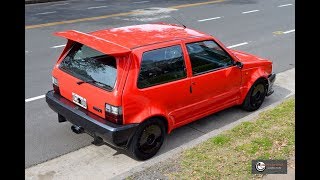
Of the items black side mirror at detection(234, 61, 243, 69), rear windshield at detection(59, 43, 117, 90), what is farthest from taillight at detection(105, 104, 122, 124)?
black side mirror at detection(234, 61, 243, 69)

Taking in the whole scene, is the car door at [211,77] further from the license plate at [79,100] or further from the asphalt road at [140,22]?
the license plate at [79,100]

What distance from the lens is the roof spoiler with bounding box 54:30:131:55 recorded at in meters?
4.82

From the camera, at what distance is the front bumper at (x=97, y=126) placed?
4.80m

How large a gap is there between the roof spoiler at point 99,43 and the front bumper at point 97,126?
2.92 feet

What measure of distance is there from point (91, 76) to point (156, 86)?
0.89 metres

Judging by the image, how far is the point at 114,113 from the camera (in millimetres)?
4832

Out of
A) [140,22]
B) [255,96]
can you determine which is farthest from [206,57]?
[140,22]

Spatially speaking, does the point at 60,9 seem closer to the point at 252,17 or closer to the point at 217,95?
the point at 252,17

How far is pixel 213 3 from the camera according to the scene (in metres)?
21.5

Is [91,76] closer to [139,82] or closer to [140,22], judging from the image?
[139,82]

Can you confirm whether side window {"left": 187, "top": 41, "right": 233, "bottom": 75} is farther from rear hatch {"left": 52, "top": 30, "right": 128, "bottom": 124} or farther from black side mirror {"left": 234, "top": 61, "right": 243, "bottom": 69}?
rear hatch {"left": 52, "top": 30, "right": 128, "bottom": 124}

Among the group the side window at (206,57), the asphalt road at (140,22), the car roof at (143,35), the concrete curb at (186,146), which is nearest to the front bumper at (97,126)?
the concrete curb at (186,146)

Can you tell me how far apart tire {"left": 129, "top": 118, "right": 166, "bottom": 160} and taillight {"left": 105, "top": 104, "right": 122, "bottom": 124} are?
12.6 inches
